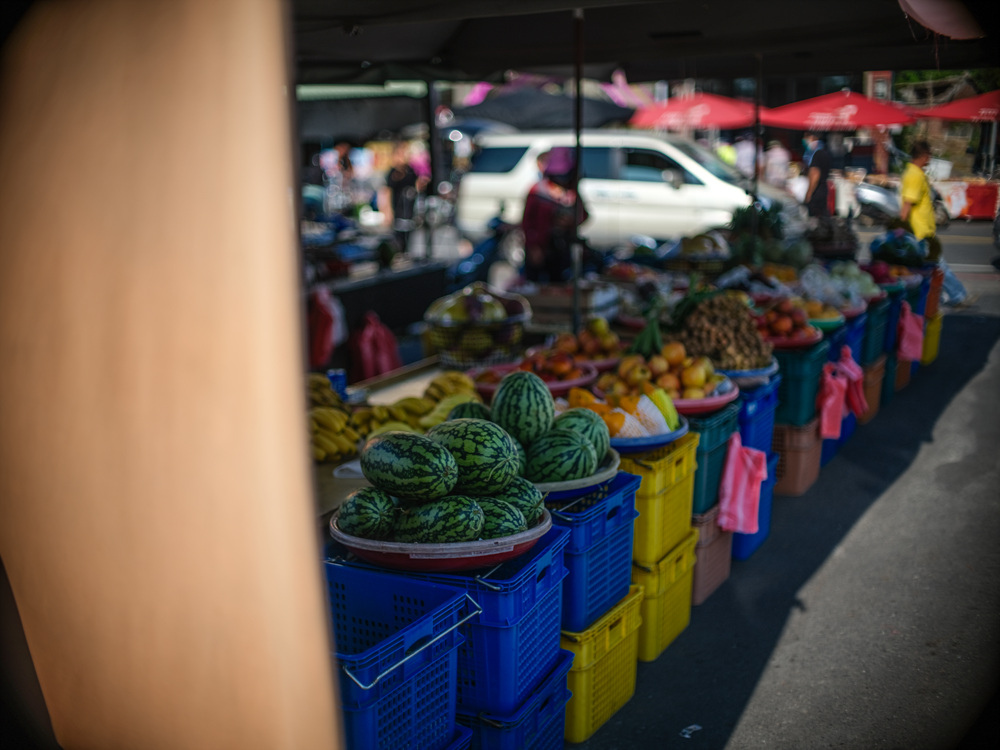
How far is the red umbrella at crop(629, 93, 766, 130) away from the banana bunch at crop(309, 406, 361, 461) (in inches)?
485

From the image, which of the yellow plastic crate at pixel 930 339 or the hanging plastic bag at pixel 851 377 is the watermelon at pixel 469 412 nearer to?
the hanging plastic bag at pixel 851 377

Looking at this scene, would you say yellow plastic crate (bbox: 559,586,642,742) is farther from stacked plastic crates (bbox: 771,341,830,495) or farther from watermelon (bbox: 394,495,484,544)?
stacked plastic crates (bbox: 771,341,830,495)

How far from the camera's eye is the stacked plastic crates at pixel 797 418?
502cm

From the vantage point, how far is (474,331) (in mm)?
5277

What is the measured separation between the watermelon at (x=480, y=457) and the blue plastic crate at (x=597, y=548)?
0.95 feet

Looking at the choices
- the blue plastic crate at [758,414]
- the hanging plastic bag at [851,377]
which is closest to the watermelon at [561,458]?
the blue plastic crate at [758,414]

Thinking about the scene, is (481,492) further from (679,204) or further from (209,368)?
(679,204)

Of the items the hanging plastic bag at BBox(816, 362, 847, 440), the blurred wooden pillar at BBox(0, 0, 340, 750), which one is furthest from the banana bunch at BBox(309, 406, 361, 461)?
the hanging plastic bag at BBox(816, 362, 847, 440)

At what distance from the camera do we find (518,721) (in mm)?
2387

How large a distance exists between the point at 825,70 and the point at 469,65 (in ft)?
11.9

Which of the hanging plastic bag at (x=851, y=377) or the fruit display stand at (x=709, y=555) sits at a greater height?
the hanging plastic bag at (x=851, y=377)

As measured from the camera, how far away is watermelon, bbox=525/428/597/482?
2844 millimetres

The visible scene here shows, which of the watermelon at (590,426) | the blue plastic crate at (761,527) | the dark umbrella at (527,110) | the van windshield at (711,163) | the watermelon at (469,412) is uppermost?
the dark umbrella at (527,110)

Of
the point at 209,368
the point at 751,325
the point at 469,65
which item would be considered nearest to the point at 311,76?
the point at 469,65
